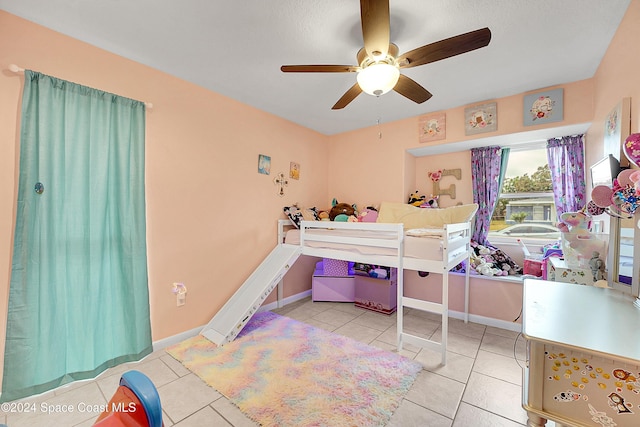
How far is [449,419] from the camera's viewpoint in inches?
61.9

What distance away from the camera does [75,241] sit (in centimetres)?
190

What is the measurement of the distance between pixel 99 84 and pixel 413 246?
9.48 feet

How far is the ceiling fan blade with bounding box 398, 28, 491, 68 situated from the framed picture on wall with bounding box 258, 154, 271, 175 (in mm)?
1983

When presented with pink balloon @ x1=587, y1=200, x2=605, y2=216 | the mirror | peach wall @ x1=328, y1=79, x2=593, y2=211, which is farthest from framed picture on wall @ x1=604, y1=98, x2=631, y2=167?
peach wall @ x1=328, y1=79, x2=593, y2=211

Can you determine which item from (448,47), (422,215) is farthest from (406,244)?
(448,47)

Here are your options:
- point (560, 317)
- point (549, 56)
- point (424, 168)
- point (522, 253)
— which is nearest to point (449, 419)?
point (560, 317)

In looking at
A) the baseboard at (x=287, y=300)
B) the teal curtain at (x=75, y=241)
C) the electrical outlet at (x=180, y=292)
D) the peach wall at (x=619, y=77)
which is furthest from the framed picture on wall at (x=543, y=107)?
the electrical outlet at (x=180, y=292)

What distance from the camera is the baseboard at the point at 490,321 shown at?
2742 mm

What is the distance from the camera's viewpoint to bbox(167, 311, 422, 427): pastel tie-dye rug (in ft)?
5.30

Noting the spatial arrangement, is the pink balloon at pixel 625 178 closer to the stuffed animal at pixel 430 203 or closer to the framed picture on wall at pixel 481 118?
the framed picture on wall at pixel 481 118

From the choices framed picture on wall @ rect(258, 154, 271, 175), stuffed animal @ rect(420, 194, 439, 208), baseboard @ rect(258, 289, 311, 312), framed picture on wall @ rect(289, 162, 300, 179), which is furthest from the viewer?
framed picture on wall @ rect(289, 162, 300, 179)

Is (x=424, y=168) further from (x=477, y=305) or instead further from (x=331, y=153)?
(x=477, y=305)

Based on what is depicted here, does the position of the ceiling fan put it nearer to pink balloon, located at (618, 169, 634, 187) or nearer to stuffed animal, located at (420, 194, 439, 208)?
pink balloon, located at (618, 169, 634, 187)

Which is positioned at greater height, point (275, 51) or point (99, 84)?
point (275, 51)
